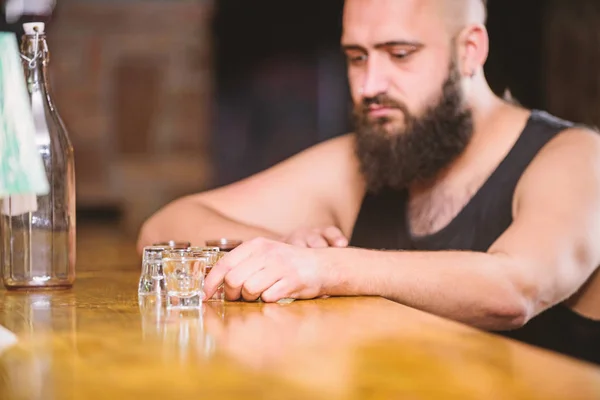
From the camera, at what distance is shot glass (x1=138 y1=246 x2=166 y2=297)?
1288 mm

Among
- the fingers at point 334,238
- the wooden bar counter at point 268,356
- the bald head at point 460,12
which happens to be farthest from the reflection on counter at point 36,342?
the bald head at point 460,12

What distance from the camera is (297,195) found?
93.0 inches

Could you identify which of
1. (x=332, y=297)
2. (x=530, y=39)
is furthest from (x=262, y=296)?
(x=530, y=39)

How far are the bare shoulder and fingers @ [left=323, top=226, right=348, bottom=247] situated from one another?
16.5 inches

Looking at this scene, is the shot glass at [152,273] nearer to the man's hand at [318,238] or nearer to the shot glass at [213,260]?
the shot glass at [213,260]

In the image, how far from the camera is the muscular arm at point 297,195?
7.49 feet

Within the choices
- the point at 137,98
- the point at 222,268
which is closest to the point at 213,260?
the point at 222,268

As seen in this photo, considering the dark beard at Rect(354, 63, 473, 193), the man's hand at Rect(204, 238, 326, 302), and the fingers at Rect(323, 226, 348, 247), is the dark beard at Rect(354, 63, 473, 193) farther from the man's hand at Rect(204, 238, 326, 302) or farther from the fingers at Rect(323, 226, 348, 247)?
the man's hand at Rect(204, 238, 326, 302)

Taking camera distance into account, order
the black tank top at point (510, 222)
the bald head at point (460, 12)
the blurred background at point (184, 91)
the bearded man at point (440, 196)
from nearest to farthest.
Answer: the bearded man at point (440, 196) → the black tank top at point (510, 222) → the bald head at point (460, 12) → the blurred background at point (184, 91)

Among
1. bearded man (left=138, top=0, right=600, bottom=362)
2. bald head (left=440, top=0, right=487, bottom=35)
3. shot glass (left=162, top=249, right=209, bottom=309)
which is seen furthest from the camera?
bald head (left=440, top=0, right=487, bottom=35)

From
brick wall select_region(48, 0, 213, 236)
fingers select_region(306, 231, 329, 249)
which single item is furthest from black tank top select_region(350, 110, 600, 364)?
brick wall select_region(48, 0, 213, 236)

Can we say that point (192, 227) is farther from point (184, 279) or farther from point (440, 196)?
point (184, 279)

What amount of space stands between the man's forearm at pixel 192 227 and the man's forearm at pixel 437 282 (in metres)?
0.57

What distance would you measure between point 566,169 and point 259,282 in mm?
814
